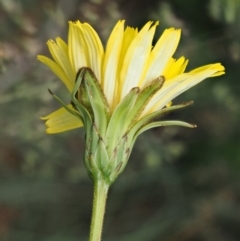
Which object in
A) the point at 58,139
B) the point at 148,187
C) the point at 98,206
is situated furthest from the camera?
the point at 148,187

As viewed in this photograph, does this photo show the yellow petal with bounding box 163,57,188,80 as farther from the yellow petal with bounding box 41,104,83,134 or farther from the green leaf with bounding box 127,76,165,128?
the yellow petal with bounding box 41,104,83,134

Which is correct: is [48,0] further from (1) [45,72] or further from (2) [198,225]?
(2) [198,225]

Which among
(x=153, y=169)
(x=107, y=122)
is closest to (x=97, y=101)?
(x=107, y=122)

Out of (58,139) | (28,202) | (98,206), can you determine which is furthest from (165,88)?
(28,202)

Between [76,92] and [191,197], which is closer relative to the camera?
[76,92]

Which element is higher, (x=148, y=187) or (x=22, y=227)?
(x=148, y=187)

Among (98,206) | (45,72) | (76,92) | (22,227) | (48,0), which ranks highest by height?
(48,0)
